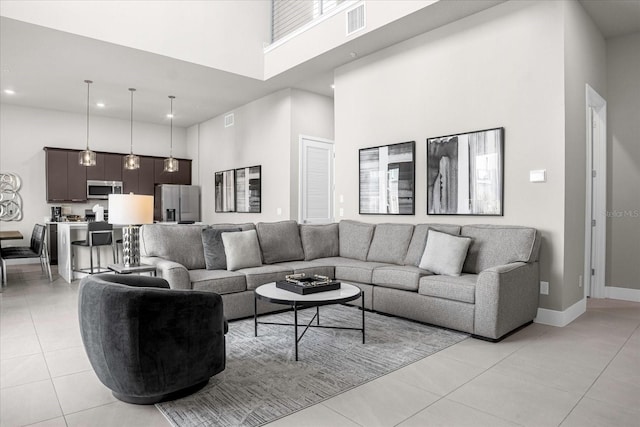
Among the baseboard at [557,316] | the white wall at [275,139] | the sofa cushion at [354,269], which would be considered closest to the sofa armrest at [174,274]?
the sofa cushion at [354,269]

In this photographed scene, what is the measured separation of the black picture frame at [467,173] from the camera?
4.04 metres

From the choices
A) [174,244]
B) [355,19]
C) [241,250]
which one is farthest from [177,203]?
[355,19]

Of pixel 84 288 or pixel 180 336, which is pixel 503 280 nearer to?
pixel 180 336

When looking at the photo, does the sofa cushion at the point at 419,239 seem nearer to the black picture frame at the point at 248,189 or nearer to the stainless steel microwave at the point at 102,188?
the black picture frame at the point at 248,189

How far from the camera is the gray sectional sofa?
3281 mm

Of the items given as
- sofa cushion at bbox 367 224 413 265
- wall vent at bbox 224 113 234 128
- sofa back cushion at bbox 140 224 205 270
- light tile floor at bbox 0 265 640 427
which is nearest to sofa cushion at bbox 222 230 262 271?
sofa back cushion at bbox 140 224 205 270

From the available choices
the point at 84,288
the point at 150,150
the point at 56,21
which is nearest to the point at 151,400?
the point at 84,288

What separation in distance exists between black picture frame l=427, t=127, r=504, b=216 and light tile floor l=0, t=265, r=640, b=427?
4.44ft

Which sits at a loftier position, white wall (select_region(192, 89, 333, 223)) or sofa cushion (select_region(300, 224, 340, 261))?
white wall (select_region(192, 89, 333, 223))

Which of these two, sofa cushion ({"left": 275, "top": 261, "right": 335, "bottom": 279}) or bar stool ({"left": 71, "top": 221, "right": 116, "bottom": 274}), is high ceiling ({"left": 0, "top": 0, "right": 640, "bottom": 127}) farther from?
sofa cushion ({"left": 275, "top": 261, "right": 335, "bottom": 279})

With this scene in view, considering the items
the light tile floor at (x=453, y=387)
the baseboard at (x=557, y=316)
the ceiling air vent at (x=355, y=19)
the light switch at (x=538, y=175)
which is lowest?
the light tile floor at (x=453, y=387)

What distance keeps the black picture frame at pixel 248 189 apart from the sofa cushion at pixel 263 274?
3219 mm

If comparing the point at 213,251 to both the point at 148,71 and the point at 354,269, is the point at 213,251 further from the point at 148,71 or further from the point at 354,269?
the point at 148,71

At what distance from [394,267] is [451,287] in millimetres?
729
